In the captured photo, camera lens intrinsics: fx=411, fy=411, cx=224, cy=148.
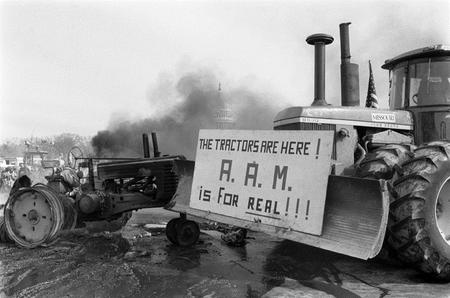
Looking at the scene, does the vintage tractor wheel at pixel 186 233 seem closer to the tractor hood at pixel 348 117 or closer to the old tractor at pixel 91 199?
the old tractor at pixel 91 199

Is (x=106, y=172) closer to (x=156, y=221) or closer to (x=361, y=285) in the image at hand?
(x=156, y=221)

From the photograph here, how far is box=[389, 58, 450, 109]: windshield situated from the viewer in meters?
6.08

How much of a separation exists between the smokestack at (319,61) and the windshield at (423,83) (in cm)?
136

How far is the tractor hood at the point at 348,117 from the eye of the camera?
5.49 meters

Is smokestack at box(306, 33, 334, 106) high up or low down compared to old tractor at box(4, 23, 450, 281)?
up

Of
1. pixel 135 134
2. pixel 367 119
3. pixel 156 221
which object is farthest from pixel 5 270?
pixel 135 134

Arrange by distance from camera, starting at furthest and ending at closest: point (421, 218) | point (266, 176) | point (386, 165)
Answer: point (386, 165) < point (266, 176) < point (421, 218)

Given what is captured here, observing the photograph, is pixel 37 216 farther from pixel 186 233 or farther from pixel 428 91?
pixel 428 91

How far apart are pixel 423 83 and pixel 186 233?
171 inches

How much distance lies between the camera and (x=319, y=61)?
19.8 feet

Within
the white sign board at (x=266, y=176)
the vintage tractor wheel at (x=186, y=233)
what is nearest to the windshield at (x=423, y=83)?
the white sign board at (x=266, y=176)

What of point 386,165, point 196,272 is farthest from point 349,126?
point 196,272

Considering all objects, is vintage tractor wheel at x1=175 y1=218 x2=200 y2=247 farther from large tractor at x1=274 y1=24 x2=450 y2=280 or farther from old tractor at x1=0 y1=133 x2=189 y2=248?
large tractor at x1=274 y1=24 x2=450 y2=280

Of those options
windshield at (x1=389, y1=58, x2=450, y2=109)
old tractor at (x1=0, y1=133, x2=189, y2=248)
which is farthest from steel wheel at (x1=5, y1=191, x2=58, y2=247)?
windshield at (x1=389, y1=58, x2=450, y2=109)
